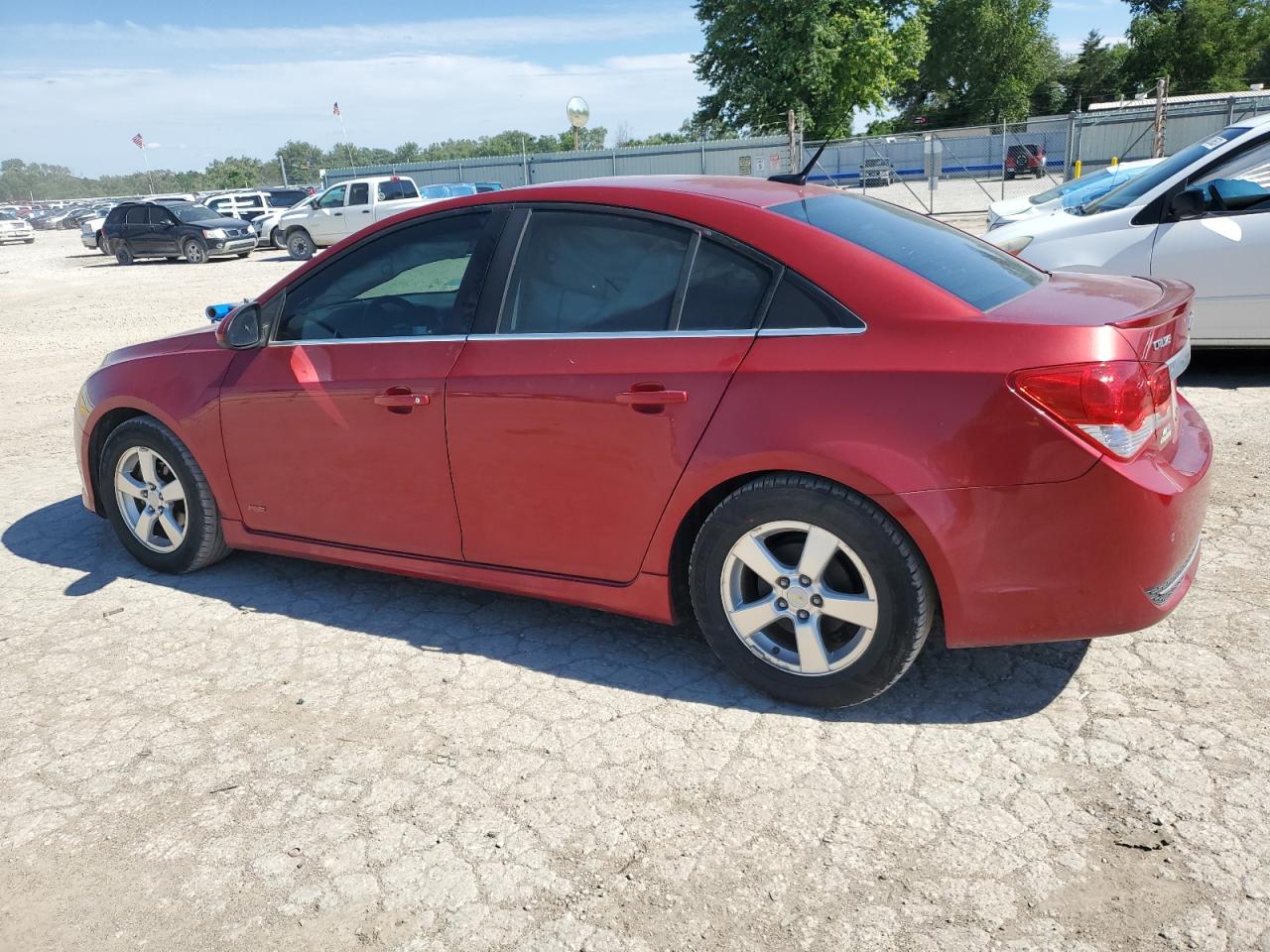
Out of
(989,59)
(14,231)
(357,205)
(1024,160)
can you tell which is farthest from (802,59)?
(14,231)

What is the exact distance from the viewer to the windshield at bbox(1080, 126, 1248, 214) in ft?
22.2

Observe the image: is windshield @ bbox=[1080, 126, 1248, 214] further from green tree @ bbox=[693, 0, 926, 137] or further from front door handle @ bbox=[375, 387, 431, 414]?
green tree @ bbox=[693, 0, 926, 137]

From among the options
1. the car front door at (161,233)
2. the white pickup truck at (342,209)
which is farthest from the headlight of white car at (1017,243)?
the car front door at (161,233)

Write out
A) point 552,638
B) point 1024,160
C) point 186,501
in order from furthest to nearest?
point 1024,160 < point 186,501 < point 552,638

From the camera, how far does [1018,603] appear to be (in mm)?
2811

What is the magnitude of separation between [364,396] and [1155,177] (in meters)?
6.00

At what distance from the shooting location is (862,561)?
2889mm

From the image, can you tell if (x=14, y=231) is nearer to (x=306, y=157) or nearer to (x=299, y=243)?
(x=299, y=243)

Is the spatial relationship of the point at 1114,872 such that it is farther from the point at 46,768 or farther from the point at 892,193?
the point at 892,193

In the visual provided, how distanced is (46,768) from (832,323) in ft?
9.17

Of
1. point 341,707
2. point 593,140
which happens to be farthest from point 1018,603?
point 593,140

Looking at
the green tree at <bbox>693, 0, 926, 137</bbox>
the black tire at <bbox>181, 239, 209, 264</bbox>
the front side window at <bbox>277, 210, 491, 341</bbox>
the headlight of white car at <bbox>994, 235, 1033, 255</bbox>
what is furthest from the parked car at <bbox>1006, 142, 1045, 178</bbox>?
the front side window at <bbox>277, 210, 491, 341</bbox>

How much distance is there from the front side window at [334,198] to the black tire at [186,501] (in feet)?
75.4

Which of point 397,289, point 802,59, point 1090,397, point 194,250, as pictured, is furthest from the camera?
point 802,59
